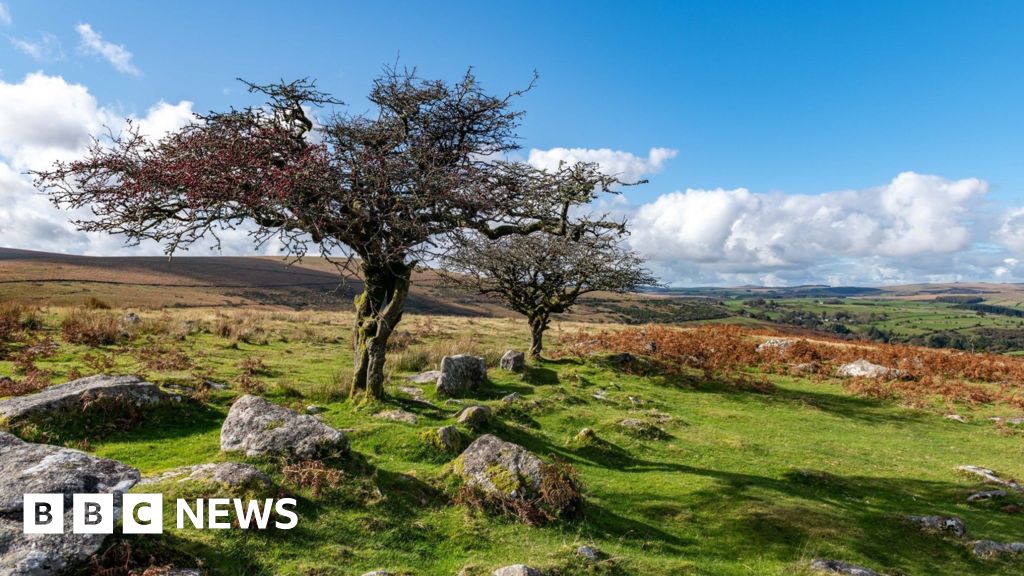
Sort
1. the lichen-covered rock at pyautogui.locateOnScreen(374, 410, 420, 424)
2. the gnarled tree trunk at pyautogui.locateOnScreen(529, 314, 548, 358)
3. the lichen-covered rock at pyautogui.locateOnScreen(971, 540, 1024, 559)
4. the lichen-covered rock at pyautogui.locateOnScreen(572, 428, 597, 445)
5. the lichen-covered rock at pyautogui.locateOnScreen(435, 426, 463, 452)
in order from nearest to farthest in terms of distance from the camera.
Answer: the lichen-covered rock at pyautogui.locateOnScreen(971, 540, 1024, 559), the lichen-covered rock at pyautogui.locateOnScreen(435, 426, 463, 452), the lichen-covered rock at pyautogui.locateOnScreen(374, 410, 420, 424), the lichen-covered rock at pyautogui.locateOnScreen(572, 428, 597, 445), the gnarled tree trunk at pyautogui.locateOnScreen(529, 314, 548, 358)

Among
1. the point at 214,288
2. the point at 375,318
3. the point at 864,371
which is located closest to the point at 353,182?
the point at 375,318

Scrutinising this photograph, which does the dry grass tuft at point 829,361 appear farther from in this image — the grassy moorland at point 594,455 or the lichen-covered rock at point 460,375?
the lichen-covered rock at point 460,375

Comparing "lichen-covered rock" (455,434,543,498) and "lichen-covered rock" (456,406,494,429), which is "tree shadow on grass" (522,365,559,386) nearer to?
"lichen-covered rock" (456,406,494,429)

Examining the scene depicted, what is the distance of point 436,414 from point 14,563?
10.7 meters

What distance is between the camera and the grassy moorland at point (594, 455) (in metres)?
7.71

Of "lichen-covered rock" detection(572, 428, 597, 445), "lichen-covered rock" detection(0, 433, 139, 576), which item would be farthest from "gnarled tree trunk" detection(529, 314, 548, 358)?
"lichen-covered rock" detection(0, 433, 139, 576)

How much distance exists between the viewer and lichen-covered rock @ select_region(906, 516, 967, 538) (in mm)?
10250

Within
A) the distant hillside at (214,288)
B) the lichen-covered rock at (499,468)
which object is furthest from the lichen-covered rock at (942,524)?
the distant hillside at (214,288)

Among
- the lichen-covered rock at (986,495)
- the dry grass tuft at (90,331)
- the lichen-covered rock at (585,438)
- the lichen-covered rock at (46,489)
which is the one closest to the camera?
the lichen-covered rock at (46,489)

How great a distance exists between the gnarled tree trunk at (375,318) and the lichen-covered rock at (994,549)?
13.6m

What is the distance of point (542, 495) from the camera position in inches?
369

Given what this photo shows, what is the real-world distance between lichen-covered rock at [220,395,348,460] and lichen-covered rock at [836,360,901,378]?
32.0 metres

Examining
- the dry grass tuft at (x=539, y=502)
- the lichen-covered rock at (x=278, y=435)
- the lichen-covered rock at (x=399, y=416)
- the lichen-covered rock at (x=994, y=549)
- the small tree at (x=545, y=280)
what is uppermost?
the small tree at (x=545, y=280)

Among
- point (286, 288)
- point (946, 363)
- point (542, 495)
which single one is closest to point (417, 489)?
point (542, 495)
